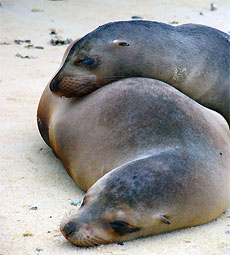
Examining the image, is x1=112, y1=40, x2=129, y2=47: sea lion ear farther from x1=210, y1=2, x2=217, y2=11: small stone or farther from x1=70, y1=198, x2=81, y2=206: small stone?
x1=210, y1=2, x2=217, y2=11: small stone

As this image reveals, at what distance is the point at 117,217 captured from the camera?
2.90 meters

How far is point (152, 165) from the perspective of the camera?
3105 millimetres

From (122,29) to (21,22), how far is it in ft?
19.6

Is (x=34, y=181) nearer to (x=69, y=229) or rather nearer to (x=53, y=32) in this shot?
(x=69, y=229)

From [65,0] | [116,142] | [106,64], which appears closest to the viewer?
[116,142]

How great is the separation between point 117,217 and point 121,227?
6 cm

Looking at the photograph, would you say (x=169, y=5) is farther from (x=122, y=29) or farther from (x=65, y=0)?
(x=122, y=29)

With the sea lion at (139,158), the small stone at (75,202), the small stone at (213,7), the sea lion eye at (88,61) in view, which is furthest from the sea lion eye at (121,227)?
the small stone at (213,7)

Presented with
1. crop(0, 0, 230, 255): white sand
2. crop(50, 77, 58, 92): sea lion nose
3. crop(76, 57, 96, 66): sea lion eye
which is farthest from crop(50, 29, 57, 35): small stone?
crop(76, 57, 96, 66): sea lion eye

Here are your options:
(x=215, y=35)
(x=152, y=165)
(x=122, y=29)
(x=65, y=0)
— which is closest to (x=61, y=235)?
(x=152, y=165)

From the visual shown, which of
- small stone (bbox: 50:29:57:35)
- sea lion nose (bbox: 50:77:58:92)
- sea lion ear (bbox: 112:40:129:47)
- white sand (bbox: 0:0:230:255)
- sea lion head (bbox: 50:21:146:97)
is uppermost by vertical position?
sea lion ear (bbox: 112:40:129:47)

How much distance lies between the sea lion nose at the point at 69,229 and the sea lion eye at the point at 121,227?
0.60ft

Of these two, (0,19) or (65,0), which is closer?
(0,19)

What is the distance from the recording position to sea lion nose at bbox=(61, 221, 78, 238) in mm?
2898
